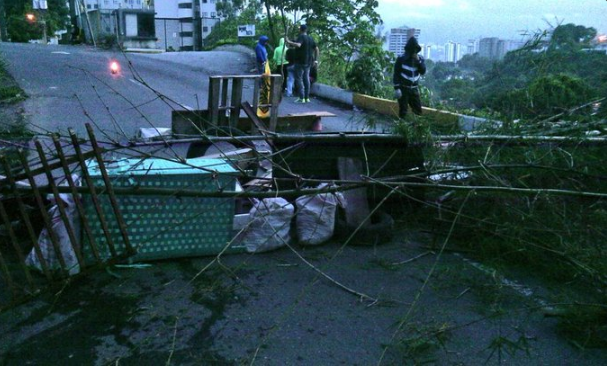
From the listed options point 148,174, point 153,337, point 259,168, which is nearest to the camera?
point 153,337

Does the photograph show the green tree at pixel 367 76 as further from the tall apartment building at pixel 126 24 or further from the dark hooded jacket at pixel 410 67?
the tall apartment building at pixel 126 24

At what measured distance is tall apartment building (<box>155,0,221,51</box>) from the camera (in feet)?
206

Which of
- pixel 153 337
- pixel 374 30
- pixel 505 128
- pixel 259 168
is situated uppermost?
pixel 374 30

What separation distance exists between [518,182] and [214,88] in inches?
151

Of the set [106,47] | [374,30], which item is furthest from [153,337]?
[106,47]

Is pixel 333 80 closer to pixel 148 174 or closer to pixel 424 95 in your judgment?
pixel 424 95

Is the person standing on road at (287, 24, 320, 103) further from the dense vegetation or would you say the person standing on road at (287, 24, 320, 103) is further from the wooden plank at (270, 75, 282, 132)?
the dense vegetation

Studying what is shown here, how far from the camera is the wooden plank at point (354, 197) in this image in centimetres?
505

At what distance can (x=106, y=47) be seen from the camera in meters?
33.2

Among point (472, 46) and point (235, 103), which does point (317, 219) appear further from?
point (472, 46)

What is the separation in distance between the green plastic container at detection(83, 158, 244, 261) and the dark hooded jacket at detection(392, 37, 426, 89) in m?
5.95

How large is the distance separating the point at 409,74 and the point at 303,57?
15.6ft

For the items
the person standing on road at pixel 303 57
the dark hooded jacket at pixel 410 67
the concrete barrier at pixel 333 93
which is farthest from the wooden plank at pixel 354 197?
the concrete barrier at pixel 333 93

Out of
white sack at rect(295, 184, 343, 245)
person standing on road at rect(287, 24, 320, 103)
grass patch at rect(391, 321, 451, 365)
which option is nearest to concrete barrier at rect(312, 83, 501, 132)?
person standing on road at rect(287, 24, 320, 103)
